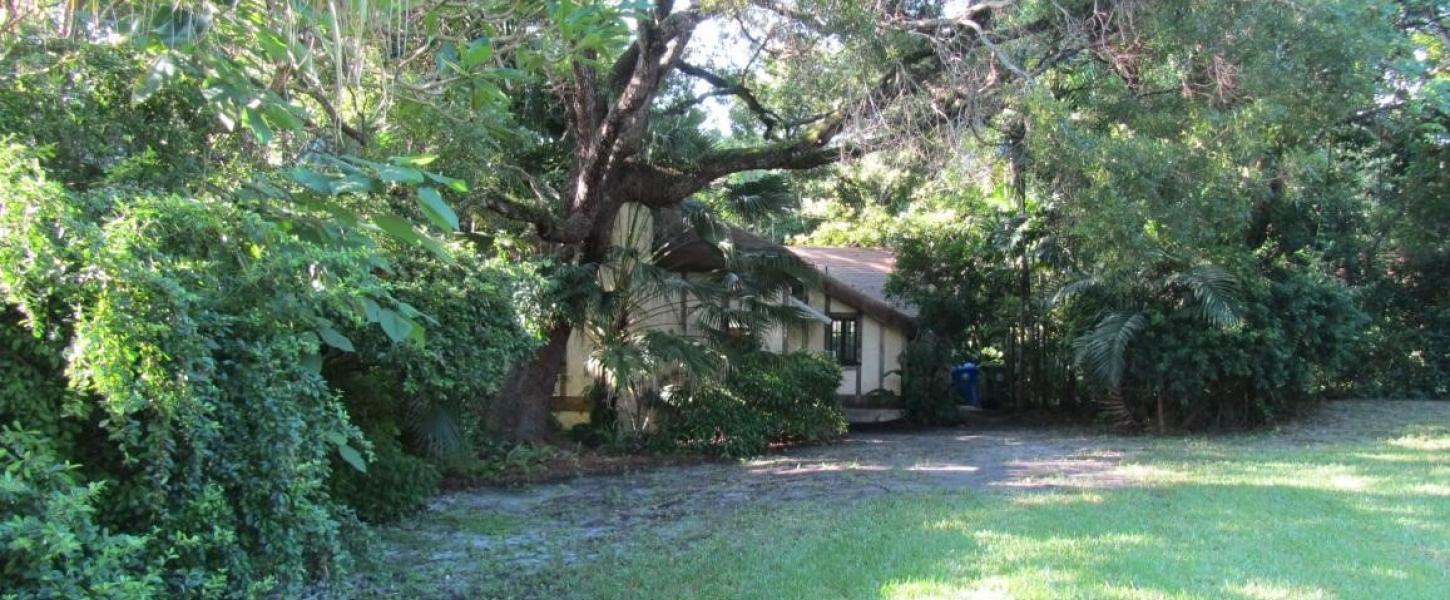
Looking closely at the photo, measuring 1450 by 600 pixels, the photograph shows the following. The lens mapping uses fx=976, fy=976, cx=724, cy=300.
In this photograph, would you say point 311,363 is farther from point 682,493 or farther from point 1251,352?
point 1251,352

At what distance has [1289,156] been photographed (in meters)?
9.70

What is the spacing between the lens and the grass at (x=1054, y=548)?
596cm

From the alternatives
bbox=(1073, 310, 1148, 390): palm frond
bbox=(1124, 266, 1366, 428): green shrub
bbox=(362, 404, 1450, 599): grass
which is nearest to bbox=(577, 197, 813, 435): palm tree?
bbox=(362, 404, 1450, 599): grass

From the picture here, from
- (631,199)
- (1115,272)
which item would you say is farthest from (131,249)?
(631,199)

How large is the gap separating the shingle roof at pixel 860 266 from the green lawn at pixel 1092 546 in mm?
9685

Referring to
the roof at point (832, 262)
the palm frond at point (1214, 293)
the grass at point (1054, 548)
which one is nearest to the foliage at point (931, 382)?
the roof at point (832, 262)

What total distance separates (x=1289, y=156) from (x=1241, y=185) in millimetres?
602

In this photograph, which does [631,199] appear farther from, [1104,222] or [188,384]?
[188,384]

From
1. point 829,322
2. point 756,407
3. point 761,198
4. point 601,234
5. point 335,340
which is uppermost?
point 761,198

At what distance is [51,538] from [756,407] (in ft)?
37.2

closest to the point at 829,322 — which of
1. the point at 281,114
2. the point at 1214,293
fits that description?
the point at 1214,293

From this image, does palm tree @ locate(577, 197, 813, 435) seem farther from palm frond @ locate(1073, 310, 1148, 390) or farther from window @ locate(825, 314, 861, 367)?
palm frond @ locate(1073, 310, 1148, 390)

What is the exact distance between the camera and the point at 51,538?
2.76 metres

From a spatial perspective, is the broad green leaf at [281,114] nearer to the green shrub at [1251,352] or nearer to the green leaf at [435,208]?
the green leaf at [435,208]
